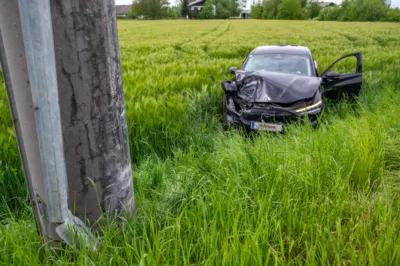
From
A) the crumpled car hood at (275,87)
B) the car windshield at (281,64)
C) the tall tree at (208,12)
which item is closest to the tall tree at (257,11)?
the tall tree at (208,12)

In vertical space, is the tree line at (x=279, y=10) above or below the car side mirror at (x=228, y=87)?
above

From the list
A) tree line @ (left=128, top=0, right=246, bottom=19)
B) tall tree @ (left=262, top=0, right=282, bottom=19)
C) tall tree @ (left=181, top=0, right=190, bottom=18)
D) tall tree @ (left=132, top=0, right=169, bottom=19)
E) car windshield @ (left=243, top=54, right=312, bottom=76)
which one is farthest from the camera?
tall tree @ (left=181, top=0, right=190, bottom=18)

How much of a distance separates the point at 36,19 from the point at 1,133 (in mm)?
2322

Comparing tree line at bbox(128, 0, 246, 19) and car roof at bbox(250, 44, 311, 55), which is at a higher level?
tree line at bbox(128, 0, 246, 19)

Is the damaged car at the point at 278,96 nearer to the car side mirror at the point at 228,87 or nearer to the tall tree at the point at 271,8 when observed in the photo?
the car side mirror at the point at 228,87

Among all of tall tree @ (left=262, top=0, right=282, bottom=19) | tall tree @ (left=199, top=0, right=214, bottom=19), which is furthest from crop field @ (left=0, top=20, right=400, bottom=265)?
tall tree @ (left=262, top=0, right=282, bottom=19)

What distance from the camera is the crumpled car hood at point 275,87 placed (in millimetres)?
3945

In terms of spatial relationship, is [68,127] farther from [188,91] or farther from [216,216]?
[188,91]

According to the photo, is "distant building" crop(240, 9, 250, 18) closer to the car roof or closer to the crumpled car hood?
the car roof

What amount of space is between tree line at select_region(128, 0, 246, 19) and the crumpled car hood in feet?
299

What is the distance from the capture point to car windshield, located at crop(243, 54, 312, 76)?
203 inches

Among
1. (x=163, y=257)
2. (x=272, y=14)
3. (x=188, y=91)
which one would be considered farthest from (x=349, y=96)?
(x=272, y=14)

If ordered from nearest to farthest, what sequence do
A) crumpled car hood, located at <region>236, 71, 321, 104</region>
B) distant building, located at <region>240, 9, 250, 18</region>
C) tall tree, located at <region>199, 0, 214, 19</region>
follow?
crumpled car hood, located at <region>236, 71, 321, 104</region>
tall tree, located at <region>199, 0, 214, 19</region>
distant building, located at <region>240, 9, 250, 18</region>

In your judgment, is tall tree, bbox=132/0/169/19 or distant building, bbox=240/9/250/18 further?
distant building, bbox=240/9/250/18
